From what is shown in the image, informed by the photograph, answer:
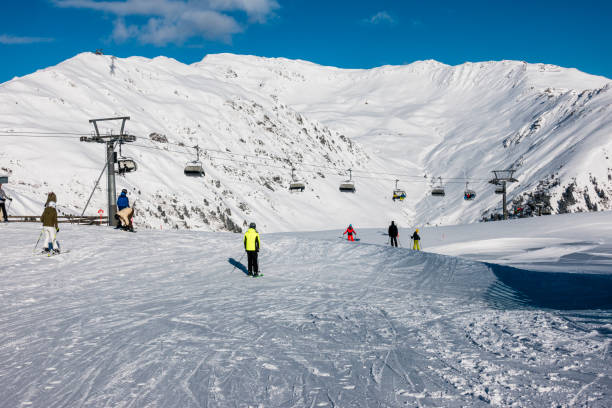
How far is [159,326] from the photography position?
9203 mm

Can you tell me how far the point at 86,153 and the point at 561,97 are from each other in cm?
10503

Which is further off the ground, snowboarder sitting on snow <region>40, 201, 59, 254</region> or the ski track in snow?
snowboarder sitting on snow <region>40, 201, 59, 254</region>

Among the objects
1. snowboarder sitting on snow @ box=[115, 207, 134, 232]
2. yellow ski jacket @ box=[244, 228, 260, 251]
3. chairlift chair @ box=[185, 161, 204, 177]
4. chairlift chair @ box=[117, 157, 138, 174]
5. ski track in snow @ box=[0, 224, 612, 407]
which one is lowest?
ski track in snow @ box=[0, 224, 612, 407]

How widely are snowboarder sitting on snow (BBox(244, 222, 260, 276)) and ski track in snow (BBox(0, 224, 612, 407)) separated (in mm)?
511

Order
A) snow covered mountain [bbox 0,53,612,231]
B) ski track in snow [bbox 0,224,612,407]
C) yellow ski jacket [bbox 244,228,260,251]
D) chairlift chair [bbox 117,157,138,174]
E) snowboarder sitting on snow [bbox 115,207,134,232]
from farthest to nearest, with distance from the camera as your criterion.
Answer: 1. snow covered mountain [bbox 0,53,612,231]
2. chairlift chair [bbox 117,157,138,174]
3. snowboarder sitting on snow [bbox 115,207,134,232]
4. yellow ski jacket [bbox 244,228,260,251]
5. ski track in snow [bbox 0,224,612,407]

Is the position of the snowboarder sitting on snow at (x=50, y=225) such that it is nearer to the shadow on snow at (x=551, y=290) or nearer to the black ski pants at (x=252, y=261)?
the black ski pants at (x=252, y=261)

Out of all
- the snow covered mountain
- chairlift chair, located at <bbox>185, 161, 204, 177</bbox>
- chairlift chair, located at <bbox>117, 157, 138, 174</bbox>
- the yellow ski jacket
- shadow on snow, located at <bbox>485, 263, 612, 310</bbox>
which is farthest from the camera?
the snow covered mountain

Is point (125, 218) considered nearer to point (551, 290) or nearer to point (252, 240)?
point (252, 240)

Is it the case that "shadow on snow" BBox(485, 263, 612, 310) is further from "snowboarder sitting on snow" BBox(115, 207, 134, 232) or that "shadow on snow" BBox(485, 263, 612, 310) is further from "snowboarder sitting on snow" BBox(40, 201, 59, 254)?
"snowboarder sitting on snow" BBox(115, 207, 134, 232)

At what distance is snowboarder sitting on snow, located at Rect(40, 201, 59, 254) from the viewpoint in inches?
611

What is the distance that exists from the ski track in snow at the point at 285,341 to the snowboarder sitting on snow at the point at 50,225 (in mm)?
874

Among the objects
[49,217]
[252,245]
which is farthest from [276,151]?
[252,245]

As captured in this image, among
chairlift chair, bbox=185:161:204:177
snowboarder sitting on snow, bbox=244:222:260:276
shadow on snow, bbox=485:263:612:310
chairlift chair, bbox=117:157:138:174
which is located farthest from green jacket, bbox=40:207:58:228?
chairlift chair, bbox=185:161:204:177

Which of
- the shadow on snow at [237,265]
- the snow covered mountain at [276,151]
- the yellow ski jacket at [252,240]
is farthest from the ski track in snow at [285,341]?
the snow covered mountain at [276,151]
